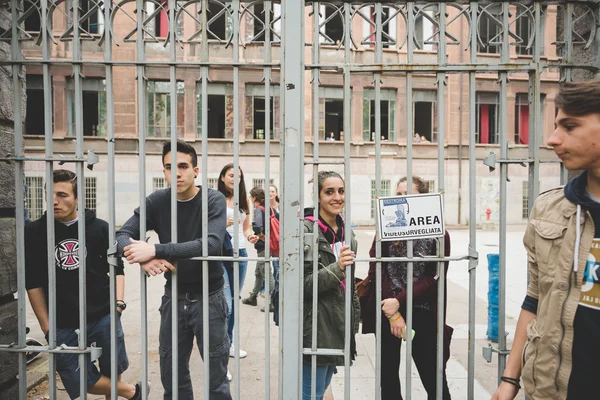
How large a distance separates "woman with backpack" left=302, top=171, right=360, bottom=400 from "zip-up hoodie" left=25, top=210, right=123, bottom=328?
146cm

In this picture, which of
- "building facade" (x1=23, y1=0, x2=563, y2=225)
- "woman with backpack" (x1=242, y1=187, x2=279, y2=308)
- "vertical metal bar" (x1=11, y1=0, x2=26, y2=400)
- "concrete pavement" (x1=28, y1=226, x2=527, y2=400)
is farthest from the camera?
"building facade" (x1=23, y1=0, x2=563, y2=225)

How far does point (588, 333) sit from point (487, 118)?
20657mm

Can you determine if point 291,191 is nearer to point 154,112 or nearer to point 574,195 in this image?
point 574,195

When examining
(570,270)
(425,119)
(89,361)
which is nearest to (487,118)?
(425,119)

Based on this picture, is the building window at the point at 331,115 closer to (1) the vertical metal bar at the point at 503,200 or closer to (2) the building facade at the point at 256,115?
(2) the building facade at the point at 256,115

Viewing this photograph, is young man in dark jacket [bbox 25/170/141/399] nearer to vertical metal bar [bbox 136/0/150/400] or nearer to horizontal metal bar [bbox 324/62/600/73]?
vertical metal bar [bbox 136/0/150/400]

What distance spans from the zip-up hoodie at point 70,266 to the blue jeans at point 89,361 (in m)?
0.06

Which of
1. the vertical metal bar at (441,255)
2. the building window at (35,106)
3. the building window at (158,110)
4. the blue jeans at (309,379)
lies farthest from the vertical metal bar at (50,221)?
the building window at (35,106)

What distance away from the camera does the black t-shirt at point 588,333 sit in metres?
1.78

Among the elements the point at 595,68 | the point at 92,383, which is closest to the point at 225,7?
the point at 595,68

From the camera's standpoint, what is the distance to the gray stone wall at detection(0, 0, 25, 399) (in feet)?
9.30

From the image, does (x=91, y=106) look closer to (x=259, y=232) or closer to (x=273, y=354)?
(x=259, y=232)

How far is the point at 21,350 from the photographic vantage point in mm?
2707

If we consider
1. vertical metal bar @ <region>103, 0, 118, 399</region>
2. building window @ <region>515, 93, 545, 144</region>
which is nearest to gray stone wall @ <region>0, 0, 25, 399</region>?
vertical metal bar @ <region>103, 0, 118, 399</region>
